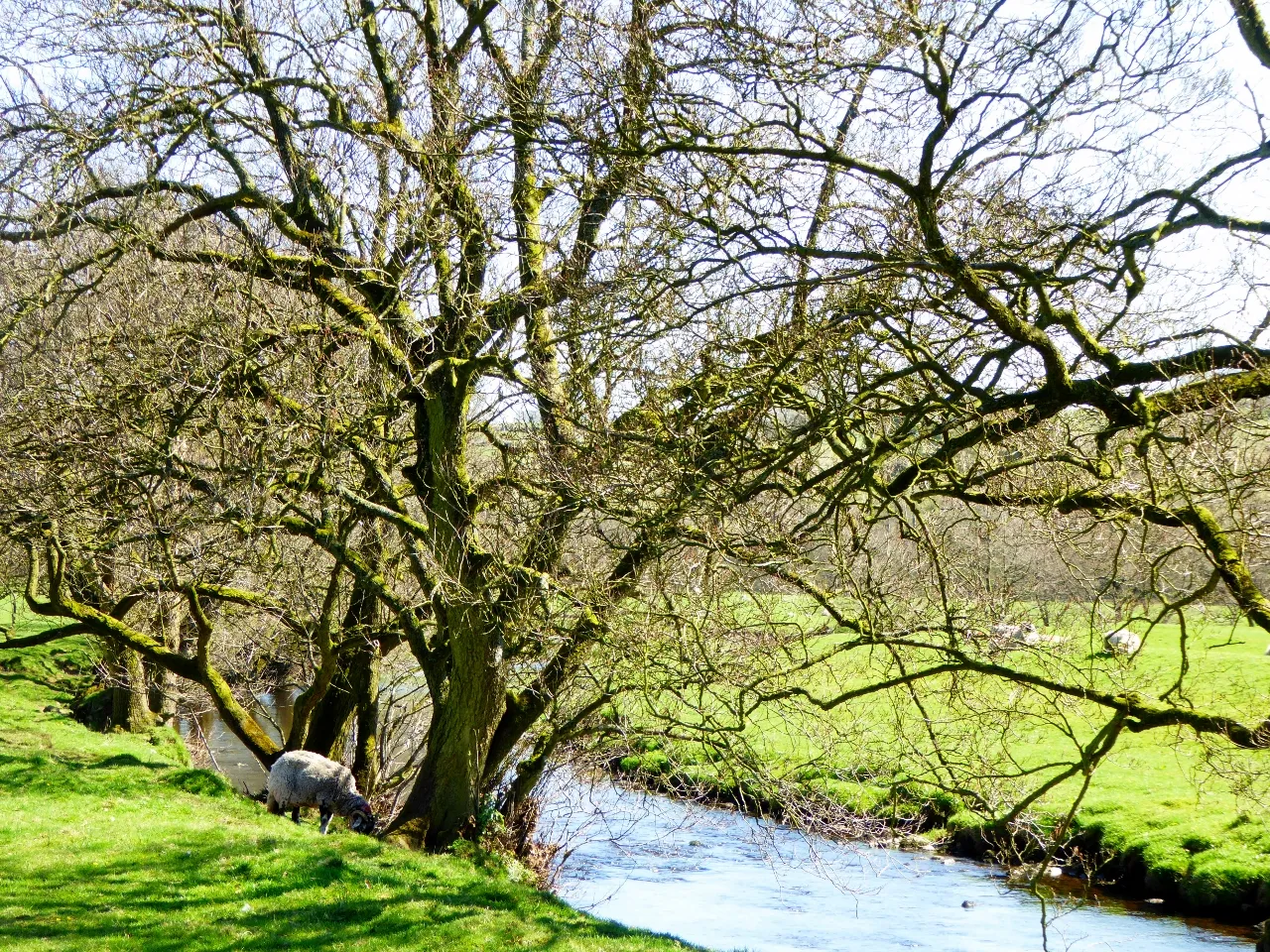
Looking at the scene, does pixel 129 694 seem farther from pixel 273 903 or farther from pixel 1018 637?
pixel 1018 637

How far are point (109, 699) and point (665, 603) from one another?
58.2 feet

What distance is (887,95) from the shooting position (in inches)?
317

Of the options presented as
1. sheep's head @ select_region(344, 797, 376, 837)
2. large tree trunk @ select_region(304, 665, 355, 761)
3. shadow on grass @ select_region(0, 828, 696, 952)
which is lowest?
shadow on grass @ select_region(0, 828, 696, 952)

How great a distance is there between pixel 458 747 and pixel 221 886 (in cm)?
356

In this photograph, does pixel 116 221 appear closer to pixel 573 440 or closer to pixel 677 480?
pixel 573 440

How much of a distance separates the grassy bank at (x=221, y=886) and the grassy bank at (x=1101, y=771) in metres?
2.69

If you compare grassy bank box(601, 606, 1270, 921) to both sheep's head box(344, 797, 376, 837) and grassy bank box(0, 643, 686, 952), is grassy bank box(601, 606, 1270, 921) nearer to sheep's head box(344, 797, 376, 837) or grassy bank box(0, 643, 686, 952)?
grassy bank box(0, 643, 686, 952)

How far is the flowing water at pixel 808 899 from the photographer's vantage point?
1622cm

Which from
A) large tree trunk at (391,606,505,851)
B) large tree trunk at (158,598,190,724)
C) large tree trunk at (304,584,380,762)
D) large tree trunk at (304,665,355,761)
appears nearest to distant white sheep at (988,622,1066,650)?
large tree trunk at (391,606,505,851)

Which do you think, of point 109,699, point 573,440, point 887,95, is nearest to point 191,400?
point 573,440

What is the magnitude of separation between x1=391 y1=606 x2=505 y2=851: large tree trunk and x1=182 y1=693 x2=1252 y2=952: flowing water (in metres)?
1.84

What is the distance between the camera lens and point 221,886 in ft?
34.8

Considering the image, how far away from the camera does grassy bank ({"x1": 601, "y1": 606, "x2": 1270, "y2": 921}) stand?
927 cm

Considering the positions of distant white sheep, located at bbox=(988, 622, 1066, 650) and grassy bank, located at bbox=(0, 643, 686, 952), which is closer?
grassy bank, located at bbox=(0, 643, 686, 952)
